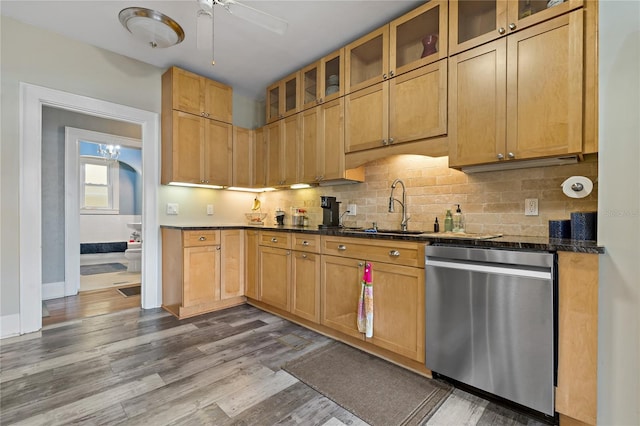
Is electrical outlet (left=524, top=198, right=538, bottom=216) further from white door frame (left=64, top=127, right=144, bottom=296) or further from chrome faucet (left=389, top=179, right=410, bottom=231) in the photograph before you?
white door frame (left=64, top=127, right=144, bottom=296)

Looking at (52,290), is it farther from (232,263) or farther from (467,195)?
(467,195)

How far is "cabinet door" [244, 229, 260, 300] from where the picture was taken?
3340mm

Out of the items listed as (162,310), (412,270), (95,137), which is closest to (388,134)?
(412,270)

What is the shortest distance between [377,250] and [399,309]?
0.44 metres

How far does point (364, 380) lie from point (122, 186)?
821 centimetres

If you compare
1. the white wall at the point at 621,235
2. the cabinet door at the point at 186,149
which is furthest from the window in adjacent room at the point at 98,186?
the white wall at the point at 621,235

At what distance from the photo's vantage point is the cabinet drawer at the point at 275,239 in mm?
2947

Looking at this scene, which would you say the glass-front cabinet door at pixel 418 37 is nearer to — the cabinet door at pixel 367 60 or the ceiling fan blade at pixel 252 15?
the cabinet door at pixel 367 60

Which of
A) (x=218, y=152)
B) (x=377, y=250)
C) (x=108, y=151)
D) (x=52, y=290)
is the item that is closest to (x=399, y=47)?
(x=377, y=250)

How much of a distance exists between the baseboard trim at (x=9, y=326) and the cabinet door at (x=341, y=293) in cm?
270

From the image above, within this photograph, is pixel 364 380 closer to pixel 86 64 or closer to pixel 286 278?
pixel 286 278

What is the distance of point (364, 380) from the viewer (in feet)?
6.30

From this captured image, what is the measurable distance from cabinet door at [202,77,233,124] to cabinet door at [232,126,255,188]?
0.71ft

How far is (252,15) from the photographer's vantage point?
6.48 feet
